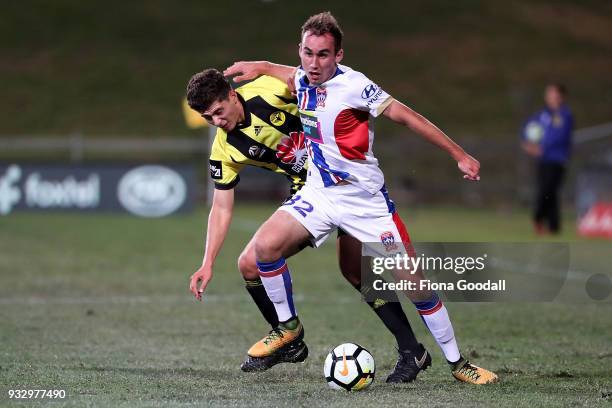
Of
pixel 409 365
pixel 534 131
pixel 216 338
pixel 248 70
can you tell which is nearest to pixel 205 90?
pixel 248 70

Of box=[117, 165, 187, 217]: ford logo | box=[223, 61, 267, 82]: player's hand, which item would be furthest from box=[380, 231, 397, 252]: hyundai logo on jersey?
box=[117, 165, 187, 217]: ford logo

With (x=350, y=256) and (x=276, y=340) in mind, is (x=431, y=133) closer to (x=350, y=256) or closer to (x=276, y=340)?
(x=350, y=256)

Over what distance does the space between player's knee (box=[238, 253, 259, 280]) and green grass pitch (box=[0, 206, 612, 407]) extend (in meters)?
0.55

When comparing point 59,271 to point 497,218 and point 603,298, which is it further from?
point 497,218

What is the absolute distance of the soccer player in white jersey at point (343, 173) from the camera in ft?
19.4

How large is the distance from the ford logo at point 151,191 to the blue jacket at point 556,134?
7195 mm

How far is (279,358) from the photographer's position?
6.54 m

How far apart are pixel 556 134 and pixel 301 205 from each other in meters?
11.7

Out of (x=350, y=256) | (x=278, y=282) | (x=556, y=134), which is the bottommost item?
(x=278, y=282)

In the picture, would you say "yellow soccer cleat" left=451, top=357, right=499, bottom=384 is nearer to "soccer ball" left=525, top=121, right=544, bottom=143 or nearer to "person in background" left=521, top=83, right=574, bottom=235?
"person in background" left=521, top=83, right=574, bottom=235

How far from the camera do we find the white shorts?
19.9 ft

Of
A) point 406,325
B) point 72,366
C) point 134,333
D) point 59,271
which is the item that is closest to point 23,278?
point 59,271

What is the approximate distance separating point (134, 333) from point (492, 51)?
125 feet

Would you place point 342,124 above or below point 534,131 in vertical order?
below
